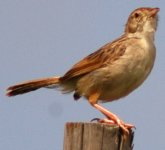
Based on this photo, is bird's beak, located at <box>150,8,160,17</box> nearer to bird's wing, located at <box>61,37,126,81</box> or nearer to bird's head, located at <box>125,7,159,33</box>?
bird's head, located at <box>125,7,159,33</box>

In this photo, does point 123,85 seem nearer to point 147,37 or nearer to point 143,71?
point 143,71

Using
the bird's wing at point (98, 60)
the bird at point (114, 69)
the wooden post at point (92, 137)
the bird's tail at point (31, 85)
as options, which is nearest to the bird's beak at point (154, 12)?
the bird at point (114, 69)

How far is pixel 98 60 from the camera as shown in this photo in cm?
757

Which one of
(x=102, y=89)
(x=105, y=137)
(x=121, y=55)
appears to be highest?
(x=121, y=55)

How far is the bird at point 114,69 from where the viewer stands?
7191 millimetres

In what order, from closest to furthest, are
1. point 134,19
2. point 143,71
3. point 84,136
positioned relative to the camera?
point 84,136
point 143,71
point 134,19

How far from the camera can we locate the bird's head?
25.5 ft

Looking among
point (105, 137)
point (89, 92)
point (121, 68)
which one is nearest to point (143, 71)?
point (121, 68)

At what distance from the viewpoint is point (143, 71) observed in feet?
23.6

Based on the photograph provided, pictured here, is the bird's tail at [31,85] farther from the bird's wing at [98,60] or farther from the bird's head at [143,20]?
the bird's head at [143,20]

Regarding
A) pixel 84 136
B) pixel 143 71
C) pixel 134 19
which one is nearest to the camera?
pixel 84 136

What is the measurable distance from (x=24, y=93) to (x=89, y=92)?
113 cm

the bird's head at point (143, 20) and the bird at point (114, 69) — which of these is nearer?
the bird at point (114, 69)

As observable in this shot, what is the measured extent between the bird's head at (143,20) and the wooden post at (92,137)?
3307 millimetres
